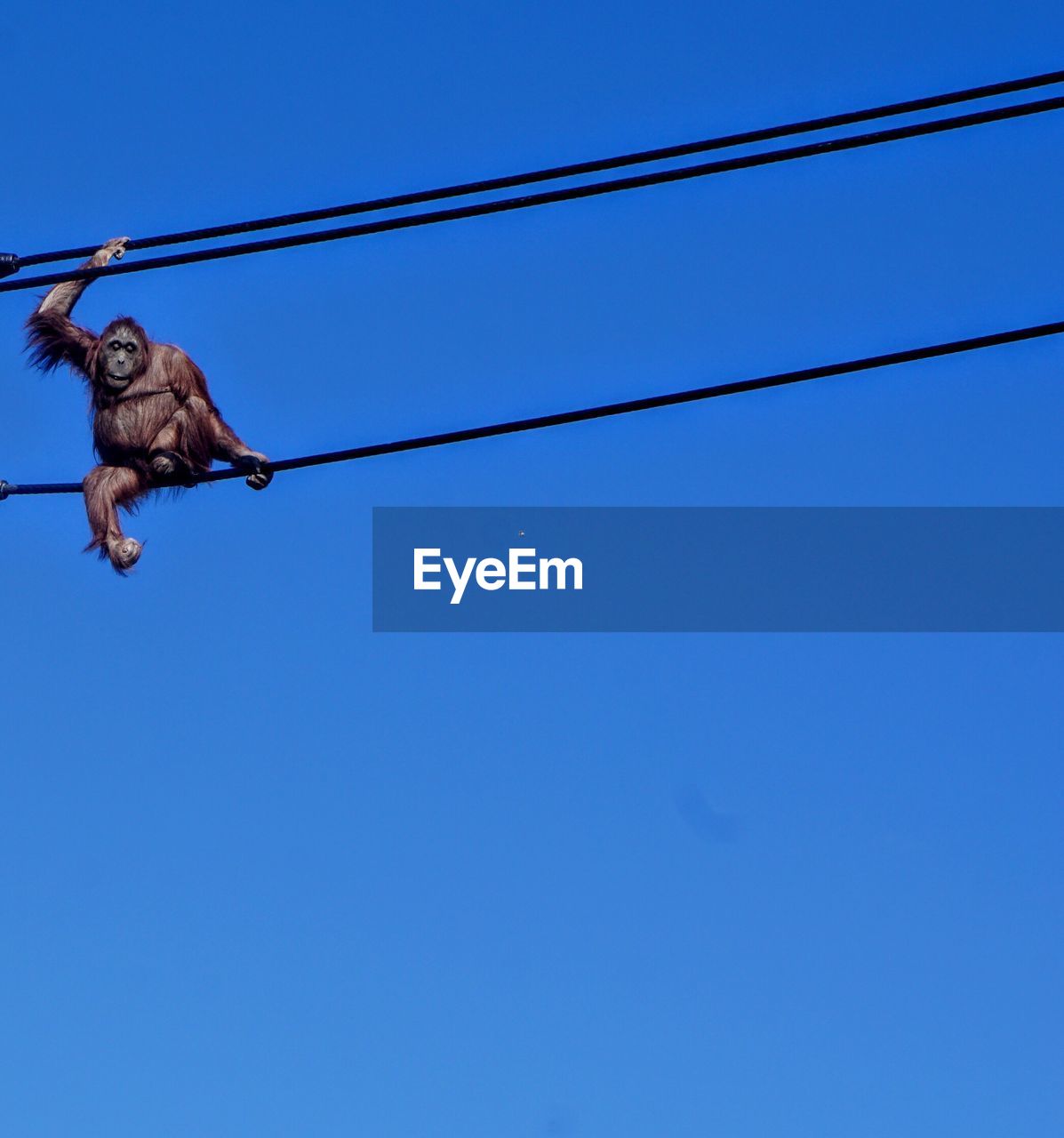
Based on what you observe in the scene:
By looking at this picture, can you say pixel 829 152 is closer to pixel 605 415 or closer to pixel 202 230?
pixel 605 415

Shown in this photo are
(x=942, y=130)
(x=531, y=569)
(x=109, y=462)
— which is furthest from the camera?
(x=531, y=569)

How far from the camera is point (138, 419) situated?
1360cm

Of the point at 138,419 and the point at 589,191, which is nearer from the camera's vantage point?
the point at 589,191

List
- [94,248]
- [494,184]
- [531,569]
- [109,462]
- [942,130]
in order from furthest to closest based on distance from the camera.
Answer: [531,569] → [109,462] → [94,248] → [494,184] → [942,130]

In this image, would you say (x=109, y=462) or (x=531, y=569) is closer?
(x=109, y=462)

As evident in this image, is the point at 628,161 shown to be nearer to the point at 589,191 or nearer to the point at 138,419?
the point at 589,191

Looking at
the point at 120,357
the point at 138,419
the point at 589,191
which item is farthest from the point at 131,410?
the point at 589,191

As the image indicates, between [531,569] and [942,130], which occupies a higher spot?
[531,569]

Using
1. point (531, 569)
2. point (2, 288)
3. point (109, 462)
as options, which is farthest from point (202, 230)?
point (531, 569)

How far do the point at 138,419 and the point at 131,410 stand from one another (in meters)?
0.09

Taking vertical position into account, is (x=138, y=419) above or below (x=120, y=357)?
below

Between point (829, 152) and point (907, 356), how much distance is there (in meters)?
0.96

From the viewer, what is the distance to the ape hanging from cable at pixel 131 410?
13.3 m

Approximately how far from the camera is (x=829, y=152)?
914 centimetres
